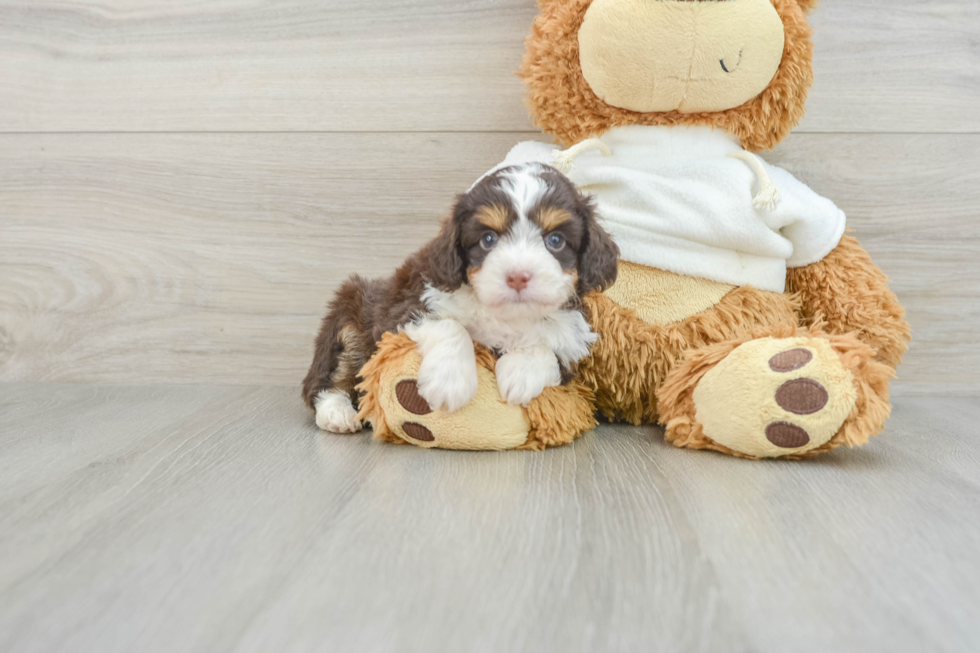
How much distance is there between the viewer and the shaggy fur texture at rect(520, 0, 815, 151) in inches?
56.9

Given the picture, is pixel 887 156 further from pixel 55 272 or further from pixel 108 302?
pixel 55 272

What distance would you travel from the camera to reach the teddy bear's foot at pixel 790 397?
1191mm

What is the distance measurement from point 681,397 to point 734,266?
0.31 meters

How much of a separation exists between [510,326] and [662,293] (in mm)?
369

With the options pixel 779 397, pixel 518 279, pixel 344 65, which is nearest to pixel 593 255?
pixel 518 279

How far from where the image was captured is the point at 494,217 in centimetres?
119

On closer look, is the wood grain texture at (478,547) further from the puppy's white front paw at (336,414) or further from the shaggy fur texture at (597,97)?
the shaggy fur texture at (597,97)

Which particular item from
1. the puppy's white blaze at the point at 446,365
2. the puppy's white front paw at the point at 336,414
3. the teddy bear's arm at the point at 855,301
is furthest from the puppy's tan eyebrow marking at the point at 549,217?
the teddy bear's arm at the point at 855,301

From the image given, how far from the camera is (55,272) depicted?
199cm

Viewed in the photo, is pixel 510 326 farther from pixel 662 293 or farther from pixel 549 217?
pixel 662 293

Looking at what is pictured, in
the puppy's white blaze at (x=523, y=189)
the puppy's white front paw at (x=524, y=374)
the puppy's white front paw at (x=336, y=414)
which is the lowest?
the puppy's white front paw at (x=336, y=414)

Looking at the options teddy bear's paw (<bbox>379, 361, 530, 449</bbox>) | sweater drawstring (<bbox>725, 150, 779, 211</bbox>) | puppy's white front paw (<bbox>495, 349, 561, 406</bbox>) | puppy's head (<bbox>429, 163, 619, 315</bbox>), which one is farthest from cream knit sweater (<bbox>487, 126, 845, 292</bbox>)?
teddy bear's paw (<bbox>379, 361, 530, 449</bbox>)

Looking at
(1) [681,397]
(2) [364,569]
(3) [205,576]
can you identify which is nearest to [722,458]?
(1) [681,397]

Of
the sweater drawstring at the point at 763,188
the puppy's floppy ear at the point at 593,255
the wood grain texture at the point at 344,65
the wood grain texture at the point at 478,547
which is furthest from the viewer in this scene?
the wood grain texture at the point at 344,65
